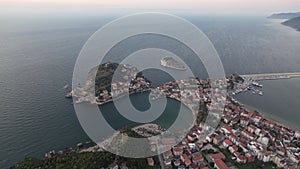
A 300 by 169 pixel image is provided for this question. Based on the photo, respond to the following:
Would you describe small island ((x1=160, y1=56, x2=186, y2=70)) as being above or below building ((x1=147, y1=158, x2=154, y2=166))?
above

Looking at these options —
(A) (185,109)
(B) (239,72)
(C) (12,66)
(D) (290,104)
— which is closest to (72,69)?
(C) (12,66)

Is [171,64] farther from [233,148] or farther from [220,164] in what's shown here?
[220,164]

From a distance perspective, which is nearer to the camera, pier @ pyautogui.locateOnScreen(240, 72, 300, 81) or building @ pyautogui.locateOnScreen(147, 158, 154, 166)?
building @ pyautogui.locateOnScreen(147, 158, 154, 166)

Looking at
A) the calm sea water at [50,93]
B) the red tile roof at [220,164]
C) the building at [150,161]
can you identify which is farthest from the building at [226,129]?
the building at [150,161]

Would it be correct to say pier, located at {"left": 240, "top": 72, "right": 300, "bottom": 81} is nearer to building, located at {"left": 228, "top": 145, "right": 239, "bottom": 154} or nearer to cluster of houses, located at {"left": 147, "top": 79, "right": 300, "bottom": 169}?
cluster of houses, located at {"left": 147, "top": 79, "right": 300, "bottom": 169}

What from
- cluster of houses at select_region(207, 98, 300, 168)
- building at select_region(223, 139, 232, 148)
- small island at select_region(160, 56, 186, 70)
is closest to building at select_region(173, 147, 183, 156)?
cluster of houses at select_region(207, 98, 300, 168)

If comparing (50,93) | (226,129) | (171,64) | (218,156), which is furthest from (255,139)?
(50,93)

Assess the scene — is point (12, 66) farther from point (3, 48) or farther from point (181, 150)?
point (181, 150)

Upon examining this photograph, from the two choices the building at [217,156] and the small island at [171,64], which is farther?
the small island at [171,64]

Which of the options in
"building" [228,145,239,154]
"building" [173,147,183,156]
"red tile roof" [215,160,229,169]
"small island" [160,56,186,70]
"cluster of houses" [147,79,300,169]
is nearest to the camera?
"red tile roof" [215,160,229,169]

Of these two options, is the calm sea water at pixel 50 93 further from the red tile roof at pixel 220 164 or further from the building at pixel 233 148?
the red tile roof at pixel 220 164

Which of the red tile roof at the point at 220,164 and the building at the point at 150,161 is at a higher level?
the building at the point at 150,161
